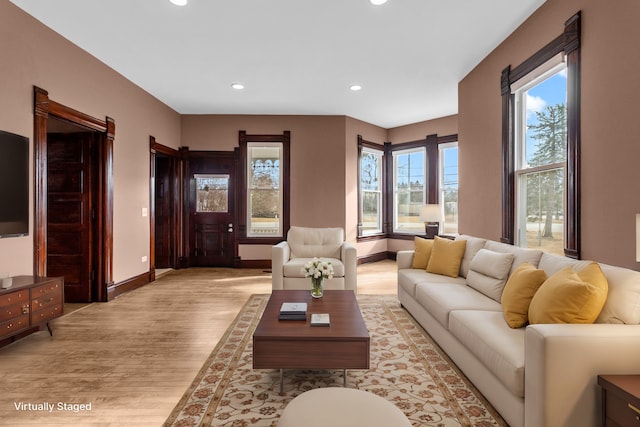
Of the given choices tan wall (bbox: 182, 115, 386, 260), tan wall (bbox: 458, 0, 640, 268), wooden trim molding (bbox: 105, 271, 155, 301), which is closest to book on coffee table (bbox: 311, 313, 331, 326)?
tan wall (bbox: 458, 0, 640, 268)

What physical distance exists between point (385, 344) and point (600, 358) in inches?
66.1

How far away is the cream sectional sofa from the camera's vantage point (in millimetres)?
1593

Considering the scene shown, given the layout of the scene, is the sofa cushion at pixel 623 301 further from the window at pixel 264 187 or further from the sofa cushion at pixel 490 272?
the window at pixel 264 187

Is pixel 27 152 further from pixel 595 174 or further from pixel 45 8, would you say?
pixel 595 174

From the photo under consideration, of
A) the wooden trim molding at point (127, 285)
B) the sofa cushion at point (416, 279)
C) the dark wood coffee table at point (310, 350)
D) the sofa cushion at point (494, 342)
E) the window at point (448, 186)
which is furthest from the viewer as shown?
the window at point (448, 186)

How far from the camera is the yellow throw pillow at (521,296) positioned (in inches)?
87.0

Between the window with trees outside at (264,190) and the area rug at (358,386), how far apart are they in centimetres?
371

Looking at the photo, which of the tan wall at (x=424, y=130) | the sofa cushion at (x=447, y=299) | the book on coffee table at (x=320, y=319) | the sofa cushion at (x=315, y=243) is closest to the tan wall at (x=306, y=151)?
the tan wall at (x=424, y=130)

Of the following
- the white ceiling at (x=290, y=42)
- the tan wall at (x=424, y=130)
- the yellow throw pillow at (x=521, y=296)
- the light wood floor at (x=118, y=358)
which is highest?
the white ceiling at (x=290, y=42)

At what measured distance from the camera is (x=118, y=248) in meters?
4.74

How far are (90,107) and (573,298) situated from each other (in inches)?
200

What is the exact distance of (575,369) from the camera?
5.24ft

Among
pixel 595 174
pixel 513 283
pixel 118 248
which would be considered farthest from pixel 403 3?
pixel 118 248

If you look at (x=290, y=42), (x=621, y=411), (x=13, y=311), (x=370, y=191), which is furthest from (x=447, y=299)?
(x=370, y=191)
